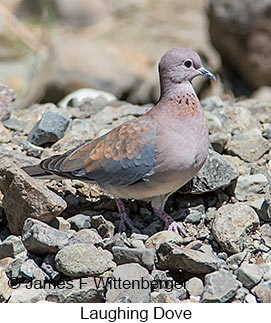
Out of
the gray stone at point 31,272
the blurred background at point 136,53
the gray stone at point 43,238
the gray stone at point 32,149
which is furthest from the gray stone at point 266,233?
the blurred background at point 136,53

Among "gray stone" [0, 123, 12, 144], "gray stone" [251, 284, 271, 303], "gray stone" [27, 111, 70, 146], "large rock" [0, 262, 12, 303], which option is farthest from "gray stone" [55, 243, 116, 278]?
"gray stone" [0, 123, 12, 144]

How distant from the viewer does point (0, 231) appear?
449cm

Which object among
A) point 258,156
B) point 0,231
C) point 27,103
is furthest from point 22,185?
point 27,103

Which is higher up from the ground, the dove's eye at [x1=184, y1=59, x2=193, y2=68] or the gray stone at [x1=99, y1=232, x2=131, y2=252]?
the dove's eye at [x1=184, y1=59, x2=193, y2=68]

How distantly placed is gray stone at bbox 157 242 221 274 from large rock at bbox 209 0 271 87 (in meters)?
6.14

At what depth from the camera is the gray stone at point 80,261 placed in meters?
3.86

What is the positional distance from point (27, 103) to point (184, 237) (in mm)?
5139

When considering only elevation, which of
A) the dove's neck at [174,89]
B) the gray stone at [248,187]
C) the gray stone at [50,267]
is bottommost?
the gray stone at [248,187]

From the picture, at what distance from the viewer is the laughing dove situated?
4121 millimetres

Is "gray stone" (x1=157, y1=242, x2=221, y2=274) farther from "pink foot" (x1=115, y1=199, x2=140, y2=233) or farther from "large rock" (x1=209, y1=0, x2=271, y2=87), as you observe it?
"large rock" (x1=209, y1=0, x2=271, y2=87)

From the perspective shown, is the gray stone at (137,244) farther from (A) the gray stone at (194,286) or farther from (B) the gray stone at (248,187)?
(B) the gray stone at (248,187)

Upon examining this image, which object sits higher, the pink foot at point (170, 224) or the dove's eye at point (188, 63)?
the dove's eye at point (188, 63)

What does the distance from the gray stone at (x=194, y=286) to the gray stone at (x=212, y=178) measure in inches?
34.0

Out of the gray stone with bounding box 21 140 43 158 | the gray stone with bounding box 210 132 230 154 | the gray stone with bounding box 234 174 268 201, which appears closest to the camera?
the gray stone with bounding box 234 174 268 201
